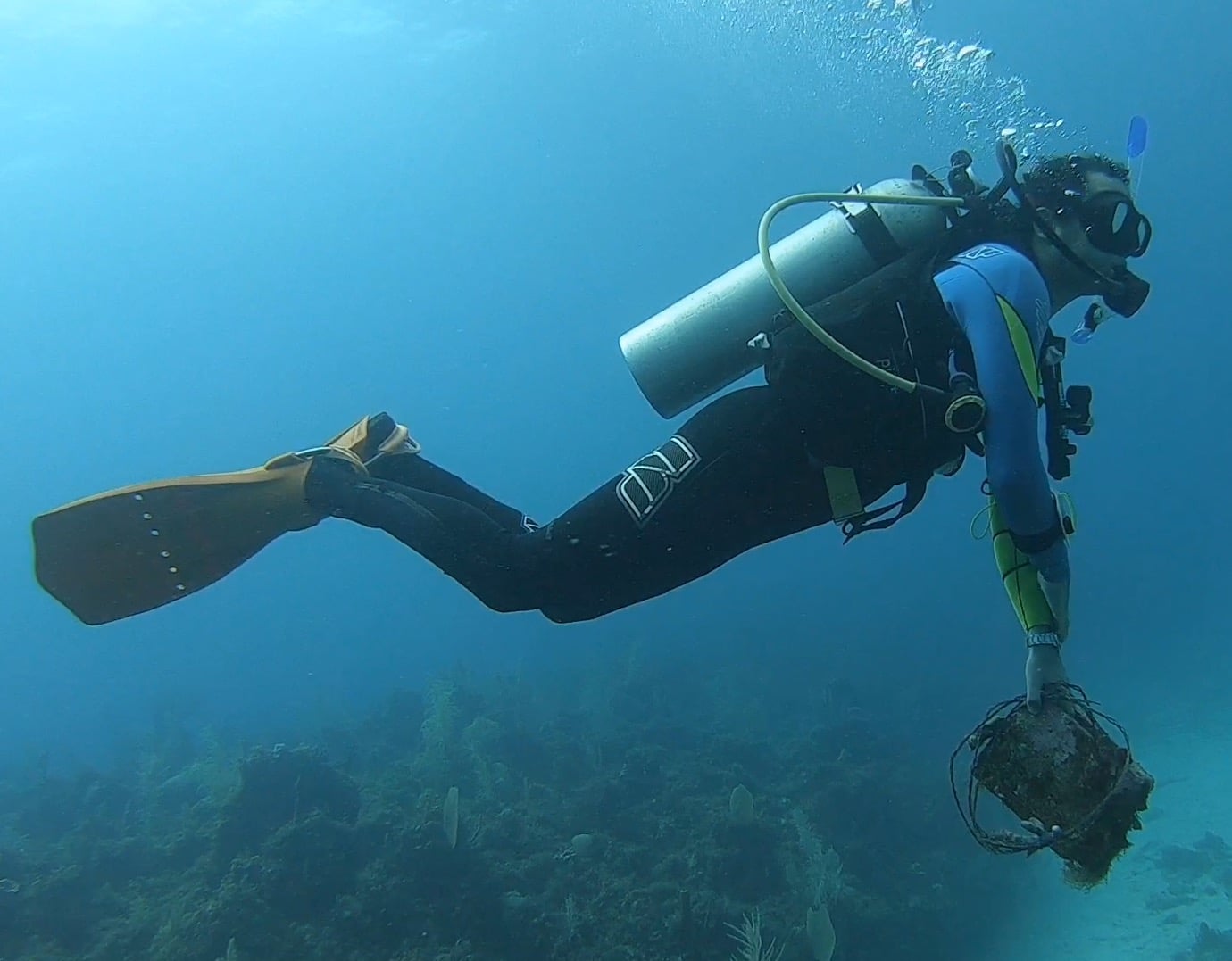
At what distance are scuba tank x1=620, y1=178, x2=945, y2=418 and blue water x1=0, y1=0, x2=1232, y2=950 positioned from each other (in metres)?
7.66

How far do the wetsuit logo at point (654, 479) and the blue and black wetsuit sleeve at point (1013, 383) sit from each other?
4.00 feet

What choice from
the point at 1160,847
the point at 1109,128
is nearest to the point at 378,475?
the point at 1160,847

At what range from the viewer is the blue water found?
1225 inches

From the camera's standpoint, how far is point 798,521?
3.68 metres

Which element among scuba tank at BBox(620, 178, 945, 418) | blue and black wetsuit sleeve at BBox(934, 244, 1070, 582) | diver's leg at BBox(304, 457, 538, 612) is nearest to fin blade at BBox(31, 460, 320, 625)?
diver's leg at BBox(304, 457, 538, 612)

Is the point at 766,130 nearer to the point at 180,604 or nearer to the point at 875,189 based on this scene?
the point at 180,604

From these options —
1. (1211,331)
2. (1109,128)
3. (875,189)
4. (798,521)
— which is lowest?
(798,521)

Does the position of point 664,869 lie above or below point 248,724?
below

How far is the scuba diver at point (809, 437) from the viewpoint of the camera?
2.99m

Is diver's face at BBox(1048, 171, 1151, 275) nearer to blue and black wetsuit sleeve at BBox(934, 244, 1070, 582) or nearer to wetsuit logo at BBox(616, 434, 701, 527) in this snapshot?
blue and black wetsuit sleeve at BBox(934, 244, 1070, 582)

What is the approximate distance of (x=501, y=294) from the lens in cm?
10919

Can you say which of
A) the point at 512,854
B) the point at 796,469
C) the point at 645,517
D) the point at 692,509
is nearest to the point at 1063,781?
the point at 796,469

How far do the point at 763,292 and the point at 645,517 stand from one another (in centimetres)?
121

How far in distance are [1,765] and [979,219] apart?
110 ft
